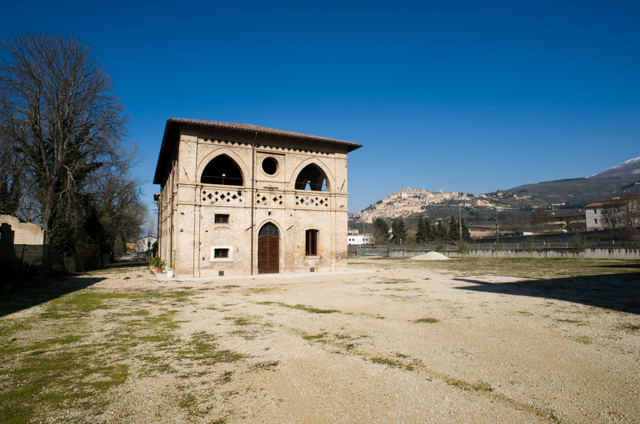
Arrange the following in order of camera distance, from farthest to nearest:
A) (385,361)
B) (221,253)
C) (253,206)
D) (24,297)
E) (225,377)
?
(253,206) → (221,253) → (24,297) → (385,361) → (225,377)

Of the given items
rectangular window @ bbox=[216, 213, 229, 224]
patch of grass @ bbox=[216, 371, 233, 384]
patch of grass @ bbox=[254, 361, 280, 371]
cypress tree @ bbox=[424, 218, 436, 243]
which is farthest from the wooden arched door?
cypress tree @ bbox=[424, 218, 436, 243]

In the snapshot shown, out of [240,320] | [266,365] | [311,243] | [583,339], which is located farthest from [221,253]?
[583,339]

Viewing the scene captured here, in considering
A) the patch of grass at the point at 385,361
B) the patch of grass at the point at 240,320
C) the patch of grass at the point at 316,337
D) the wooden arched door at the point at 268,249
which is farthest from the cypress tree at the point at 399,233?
the patch of grass at the point at 385,361

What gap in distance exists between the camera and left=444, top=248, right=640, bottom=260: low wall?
116ft

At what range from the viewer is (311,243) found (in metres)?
24.4

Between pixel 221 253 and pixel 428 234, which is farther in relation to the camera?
pixel 428 234

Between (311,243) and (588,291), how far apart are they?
15217 mm

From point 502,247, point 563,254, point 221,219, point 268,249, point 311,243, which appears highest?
point 221,219

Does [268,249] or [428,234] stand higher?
[428,234]

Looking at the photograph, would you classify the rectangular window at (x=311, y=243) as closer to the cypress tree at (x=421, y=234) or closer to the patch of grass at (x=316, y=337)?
the patch of grass at (x=316, y=337)

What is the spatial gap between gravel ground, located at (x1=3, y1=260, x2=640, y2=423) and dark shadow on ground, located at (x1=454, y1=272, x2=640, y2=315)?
115 centimetres

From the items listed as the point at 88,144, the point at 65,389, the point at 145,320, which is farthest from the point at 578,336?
the point at 88,144

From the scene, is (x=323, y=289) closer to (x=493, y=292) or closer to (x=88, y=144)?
(x=493, y=292)

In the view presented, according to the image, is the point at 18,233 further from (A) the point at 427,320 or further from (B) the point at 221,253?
(A) the point at 427,320
